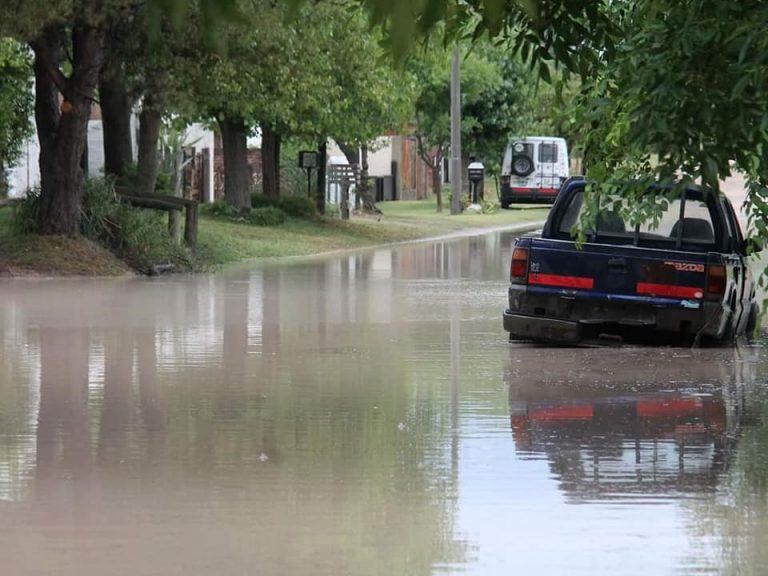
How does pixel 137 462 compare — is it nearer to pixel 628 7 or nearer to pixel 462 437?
pixel 462 437

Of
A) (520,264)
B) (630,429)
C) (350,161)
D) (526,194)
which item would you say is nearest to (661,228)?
(520,264)

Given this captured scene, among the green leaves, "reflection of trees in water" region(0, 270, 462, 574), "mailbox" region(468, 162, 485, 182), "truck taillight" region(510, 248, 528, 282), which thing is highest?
the green leaves

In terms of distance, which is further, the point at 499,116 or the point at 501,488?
the point at 499,116

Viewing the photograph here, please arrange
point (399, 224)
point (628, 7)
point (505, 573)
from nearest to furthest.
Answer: point (505, 573)
point (628, 7)
point (399, 224)

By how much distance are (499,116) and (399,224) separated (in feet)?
52.9

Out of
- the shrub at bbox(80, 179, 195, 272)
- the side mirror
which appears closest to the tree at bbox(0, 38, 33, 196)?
the shrub at bbox(80, 179, 195, 272)

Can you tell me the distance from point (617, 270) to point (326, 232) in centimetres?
2367

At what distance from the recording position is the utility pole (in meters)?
47.9

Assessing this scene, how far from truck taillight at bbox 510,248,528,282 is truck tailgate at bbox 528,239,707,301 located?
0.06 m

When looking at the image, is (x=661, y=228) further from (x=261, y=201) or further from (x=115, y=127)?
(x=261, y=201)

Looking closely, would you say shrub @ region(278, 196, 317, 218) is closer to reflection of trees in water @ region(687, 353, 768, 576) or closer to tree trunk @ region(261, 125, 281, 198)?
tree trunk @ region(261, 125, 281, 198)

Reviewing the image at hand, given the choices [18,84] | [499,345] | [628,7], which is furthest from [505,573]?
[18,84]

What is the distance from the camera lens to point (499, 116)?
59281 millimetres

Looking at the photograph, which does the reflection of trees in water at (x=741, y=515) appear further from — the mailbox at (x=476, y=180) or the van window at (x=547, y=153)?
the van window at (x=547, y=153)
